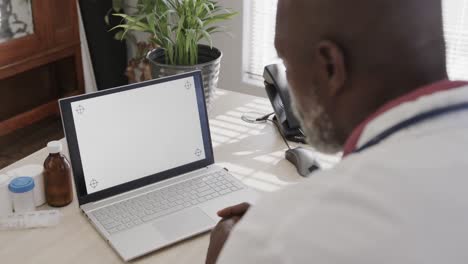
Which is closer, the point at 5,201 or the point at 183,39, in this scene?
the point at 5,201

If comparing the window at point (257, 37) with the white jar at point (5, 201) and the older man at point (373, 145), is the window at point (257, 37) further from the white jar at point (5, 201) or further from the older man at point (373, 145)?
the older man at point (373, 145)

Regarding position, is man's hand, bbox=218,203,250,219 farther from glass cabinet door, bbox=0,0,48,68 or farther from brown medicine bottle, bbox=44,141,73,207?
glass cabinet door, bbox=0,0,48,68

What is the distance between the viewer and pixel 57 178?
Answer: 130cm

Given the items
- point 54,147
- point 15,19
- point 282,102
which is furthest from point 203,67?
point 15,19

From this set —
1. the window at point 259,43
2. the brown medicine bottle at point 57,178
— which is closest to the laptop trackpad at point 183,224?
the brown medicine bottle at point 57,178

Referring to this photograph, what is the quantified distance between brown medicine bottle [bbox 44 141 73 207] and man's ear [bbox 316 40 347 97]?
79cm

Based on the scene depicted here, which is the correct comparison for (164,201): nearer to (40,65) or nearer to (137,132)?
(137,132)

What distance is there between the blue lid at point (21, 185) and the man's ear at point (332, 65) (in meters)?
0.82

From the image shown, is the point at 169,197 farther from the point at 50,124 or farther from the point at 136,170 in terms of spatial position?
the point at 50,124

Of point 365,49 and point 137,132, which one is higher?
point 365,49

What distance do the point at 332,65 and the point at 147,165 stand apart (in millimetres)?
772

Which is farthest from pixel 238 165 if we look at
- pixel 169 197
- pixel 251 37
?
pixel 251 37

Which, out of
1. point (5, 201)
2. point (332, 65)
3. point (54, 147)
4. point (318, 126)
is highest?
point (332, 65)

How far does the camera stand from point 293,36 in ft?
2.34
